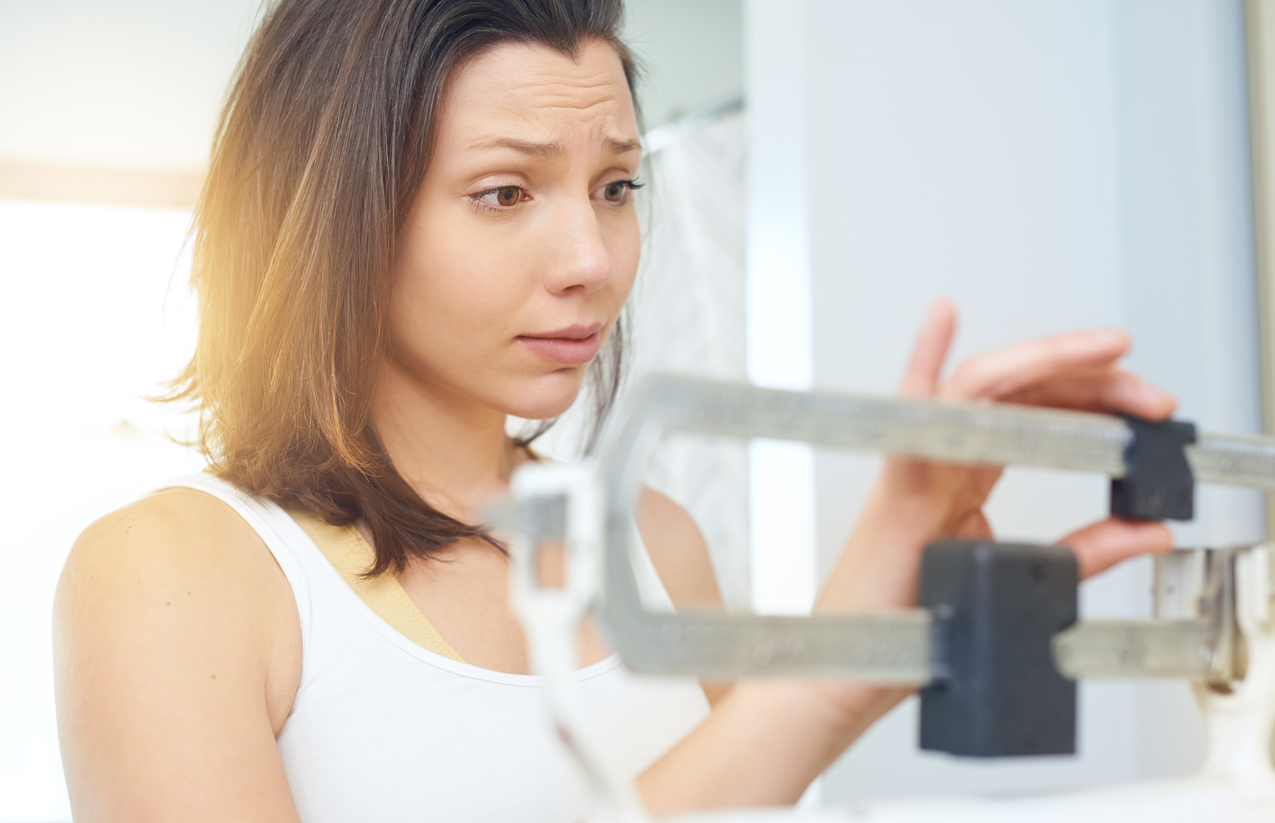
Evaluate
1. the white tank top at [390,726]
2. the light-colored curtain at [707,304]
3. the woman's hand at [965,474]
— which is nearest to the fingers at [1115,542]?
the woman's hand at [965,474]

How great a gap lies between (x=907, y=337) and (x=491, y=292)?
0.57 metres

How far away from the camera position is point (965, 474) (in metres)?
0.51

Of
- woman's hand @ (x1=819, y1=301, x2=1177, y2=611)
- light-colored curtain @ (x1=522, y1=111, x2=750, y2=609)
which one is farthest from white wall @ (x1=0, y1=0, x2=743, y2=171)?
woman's hand @ (x1=819, y1=301, x2=1177, y2=611)

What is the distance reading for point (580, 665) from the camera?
76 cm

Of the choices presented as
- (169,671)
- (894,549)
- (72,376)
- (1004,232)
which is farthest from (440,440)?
(72,376)

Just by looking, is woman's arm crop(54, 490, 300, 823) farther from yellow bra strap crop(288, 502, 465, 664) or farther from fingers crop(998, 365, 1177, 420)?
fingers crop(998, 365, 1177, 420)

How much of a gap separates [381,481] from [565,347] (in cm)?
18

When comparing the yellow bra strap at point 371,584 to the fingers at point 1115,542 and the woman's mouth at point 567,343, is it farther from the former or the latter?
the fingers at point 1115,542

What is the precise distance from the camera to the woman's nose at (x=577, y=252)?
2.20 ft

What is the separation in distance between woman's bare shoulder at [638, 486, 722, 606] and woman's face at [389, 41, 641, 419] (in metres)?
0.24

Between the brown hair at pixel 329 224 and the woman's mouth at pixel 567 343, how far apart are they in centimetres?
11

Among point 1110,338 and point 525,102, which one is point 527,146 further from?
point 1110,338

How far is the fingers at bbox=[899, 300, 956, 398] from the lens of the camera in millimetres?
461

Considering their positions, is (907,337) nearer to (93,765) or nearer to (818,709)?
(818,709)
